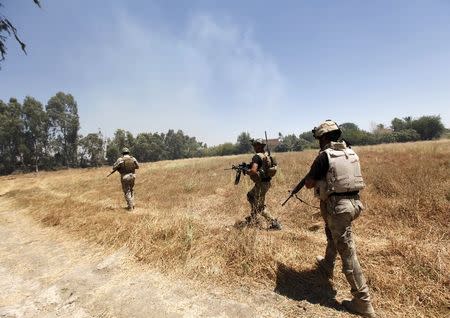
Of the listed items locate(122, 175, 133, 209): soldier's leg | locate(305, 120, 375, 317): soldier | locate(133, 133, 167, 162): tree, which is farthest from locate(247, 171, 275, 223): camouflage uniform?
locate(133, 133, 167, 162): tree

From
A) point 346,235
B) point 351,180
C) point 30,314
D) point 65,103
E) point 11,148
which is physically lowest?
point 30,314

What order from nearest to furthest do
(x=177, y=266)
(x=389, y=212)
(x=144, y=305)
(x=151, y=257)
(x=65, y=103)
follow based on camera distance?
1. (x=144, y=305)
2. (x=177, y=266)
3. (x=151, y=257)
4. (x=389, y=212)
5. (x=65, y=103)

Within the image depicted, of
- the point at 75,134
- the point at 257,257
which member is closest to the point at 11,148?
the point at 75,134

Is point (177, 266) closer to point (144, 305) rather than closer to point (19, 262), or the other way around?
point (144, 305)

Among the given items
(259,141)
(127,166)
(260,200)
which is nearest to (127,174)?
(127,166)

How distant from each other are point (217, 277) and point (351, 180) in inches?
88.4

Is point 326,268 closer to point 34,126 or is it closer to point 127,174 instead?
point 127,174

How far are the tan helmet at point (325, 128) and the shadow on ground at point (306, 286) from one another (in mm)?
1911

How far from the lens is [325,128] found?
374 centimetres

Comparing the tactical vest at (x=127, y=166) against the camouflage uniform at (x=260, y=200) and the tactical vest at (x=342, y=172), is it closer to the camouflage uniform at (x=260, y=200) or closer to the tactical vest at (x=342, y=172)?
the camouflage uniform at (x=260, y=200)

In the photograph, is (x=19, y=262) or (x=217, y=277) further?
(x=19, y=262)

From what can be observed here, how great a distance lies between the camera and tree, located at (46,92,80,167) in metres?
60.8

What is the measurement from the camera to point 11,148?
183ft

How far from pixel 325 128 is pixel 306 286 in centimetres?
209
